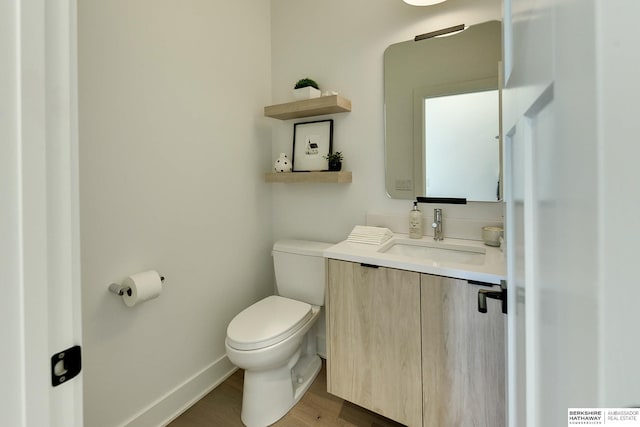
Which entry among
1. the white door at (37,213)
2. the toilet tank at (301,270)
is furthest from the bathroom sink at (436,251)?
the white door at (37,213)

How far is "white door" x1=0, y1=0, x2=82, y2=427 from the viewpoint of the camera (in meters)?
0.44

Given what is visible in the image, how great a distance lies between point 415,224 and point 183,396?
5.04ft

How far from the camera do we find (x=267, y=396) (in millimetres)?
1439

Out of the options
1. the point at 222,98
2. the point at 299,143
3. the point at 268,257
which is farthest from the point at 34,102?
the point at 268,257

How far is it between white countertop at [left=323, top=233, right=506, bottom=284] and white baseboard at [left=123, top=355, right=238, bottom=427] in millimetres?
1029

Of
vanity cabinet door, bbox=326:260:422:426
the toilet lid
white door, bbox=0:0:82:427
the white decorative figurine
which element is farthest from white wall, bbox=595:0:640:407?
the white decorative figurine

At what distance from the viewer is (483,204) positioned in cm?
146

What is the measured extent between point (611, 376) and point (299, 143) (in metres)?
1.93

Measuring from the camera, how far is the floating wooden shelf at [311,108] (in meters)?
1.66

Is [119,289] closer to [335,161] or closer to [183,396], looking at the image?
[183,396]

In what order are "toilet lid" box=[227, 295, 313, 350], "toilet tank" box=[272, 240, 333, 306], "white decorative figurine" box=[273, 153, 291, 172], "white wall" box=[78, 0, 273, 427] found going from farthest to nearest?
"white decorative figurine" box=[273, 153, 291, 172] < "toilet tank" box=[272, 240, 333, 306] < "toilet lid" box=[227, 295, 313, 350] < "white wall" box=[78, 0, 273, 427]

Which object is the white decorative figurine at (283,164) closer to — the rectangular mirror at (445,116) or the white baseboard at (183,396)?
the rectangular mirror at (445,116)

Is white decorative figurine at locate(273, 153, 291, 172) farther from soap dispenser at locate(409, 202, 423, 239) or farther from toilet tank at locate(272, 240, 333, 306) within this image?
soap dispenser at locate(409, 202, 423, 239)

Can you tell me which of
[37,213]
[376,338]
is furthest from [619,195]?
[376,338]
